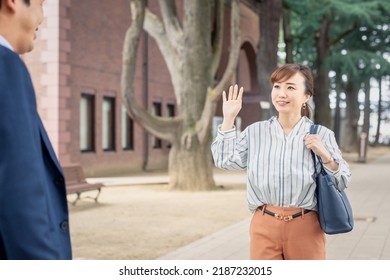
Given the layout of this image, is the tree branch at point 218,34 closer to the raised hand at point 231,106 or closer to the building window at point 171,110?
the building window at point 171,110

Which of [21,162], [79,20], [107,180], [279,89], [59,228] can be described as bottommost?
[107,180]

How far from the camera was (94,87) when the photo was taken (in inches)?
723

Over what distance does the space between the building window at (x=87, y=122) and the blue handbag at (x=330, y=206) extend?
15.6 metres

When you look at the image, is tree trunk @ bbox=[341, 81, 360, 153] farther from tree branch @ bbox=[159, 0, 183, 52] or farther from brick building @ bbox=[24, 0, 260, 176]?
tree branch @ bbox=[159, 0, 183, 52]

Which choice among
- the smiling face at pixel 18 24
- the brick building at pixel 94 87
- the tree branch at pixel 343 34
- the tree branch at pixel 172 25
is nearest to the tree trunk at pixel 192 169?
the brick building at pixel 94 87

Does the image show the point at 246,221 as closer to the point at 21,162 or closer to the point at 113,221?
the point at 113,221

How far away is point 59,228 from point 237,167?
1.22 m

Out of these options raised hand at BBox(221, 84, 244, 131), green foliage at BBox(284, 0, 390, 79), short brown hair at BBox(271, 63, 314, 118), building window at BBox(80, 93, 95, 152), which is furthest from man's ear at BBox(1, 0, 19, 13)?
green foliage at BBox(284, 0, 390, 79)

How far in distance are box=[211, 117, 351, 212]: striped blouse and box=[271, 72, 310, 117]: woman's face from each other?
0.40 feet

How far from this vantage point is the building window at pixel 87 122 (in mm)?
18059

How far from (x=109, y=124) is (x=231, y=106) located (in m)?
16.9
